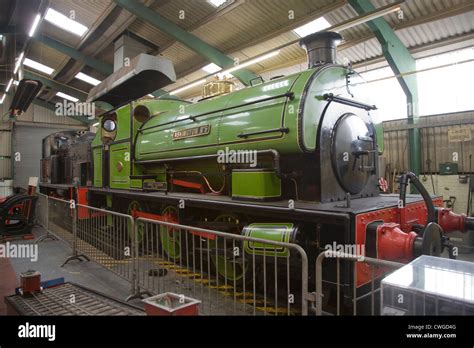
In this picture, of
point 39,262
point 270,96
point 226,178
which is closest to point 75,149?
point 39,262

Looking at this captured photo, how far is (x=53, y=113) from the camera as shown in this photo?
21.0 metres

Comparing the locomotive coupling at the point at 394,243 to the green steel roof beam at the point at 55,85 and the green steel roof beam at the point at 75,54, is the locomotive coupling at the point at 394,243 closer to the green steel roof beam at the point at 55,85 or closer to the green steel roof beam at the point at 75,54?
the green steel roof beam at the point at 75,54

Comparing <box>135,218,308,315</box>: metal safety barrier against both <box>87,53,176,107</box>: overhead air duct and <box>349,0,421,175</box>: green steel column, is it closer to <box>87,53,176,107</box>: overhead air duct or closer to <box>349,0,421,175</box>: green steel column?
<box>87,53,176,107</box>: overhead air duct

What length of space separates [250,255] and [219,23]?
8.17 metres

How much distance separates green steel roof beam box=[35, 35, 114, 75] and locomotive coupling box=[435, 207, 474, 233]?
1354 centimetres

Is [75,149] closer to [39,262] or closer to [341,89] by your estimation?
[39,262]

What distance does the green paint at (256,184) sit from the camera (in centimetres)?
343

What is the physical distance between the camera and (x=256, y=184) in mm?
3459

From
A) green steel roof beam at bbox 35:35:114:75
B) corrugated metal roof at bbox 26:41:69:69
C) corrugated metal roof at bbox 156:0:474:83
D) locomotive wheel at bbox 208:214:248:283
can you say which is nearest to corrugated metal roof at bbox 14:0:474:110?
corrugated metal roof at bbox 156:0:474:83

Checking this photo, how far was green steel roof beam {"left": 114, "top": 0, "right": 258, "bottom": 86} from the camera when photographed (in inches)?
353

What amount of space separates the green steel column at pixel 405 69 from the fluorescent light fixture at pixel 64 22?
380 inches
